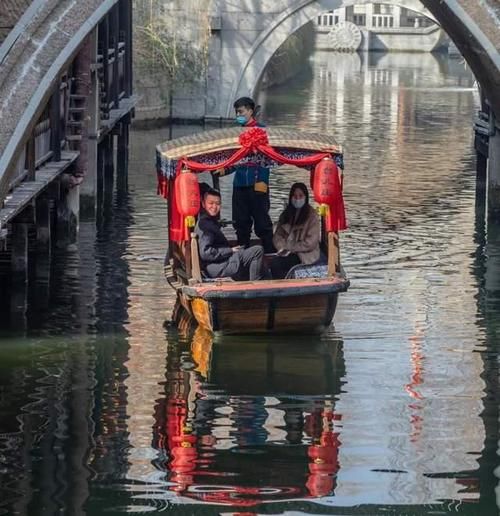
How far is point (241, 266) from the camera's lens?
51.9 ft

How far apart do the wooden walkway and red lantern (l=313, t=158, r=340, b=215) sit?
286cm

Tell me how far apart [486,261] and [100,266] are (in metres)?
4.75

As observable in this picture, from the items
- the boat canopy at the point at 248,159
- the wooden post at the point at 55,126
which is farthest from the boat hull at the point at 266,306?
the wooden post at the point at 55,126

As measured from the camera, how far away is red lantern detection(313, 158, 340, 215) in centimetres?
1595

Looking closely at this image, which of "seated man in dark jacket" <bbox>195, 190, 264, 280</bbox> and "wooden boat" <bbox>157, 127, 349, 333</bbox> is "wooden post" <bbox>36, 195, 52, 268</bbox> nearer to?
"wooden boat" <bbox>157, 127, 349, 333</bbox>

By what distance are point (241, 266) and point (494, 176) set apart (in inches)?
343

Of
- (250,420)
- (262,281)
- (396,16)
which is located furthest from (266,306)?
(396,16)

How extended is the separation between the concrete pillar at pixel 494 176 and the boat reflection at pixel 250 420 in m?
8.71

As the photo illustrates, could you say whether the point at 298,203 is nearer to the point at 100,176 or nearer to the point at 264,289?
the point at 264,289

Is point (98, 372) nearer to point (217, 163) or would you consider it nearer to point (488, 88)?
point (217, 163)

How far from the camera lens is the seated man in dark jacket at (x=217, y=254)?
51.7 ft

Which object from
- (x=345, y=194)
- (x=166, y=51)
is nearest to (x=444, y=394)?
(x=345, y=194)

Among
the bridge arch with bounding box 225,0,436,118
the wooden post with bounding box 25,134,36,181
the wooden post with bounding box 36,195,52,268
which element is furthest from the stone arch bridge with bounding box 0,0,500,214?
the bridge arch with bounding box 225,0,436,118

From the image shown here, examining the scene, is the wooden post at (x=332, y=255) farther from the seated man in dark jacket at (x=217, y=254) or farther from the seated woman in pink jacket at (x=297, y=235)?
the seated man in dark jacket at (x=217, y=254)
